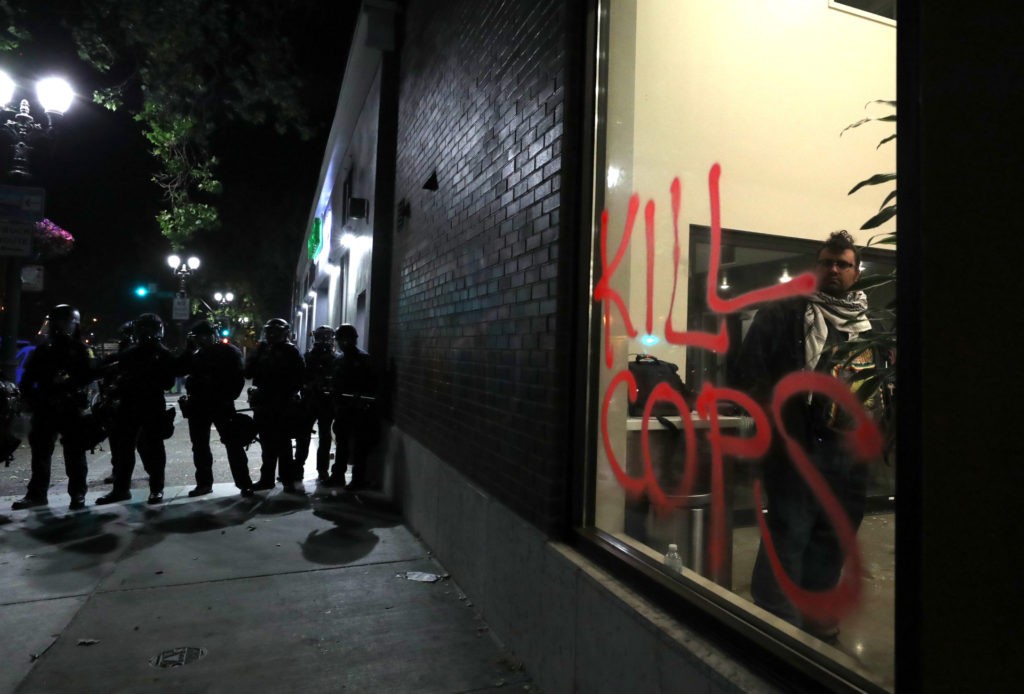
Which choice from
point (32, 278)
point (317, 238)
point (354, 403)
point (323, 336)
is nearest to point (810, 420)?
point (354, 403)

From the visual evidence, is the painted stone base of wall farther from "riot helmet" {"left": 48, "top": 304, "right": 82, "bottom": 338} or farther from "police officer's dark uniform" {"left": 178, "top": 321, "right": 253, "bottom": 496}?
"riot helmet" {"left": 48, "top": 304, "right": 82, "bottom": 338}

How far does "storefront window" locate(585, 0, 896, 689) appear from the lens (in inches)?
85.4

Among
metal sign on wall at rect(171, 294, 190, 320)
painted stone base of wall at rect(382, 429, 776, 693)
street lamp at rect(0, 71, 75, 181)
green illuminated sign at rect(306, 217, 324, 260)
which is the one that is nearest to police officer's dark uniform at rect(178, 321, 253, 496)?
Answer: painted stone base of wall at rect(382, 429, 776, 693)

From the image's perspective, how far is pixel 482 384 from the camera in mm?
4008

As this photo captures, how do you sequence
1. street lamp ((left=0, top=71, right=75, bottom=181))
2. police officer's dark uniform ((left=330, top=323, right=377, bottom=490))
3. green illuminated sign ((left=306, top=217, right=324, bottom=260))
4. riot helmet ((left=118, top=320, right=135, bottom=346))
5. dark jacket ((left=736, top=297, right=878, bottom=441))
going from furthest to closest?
1. green illuminated sign ((left=306, top=217, right=324, bottom=260))
2. street lamp ((left=0, top=71, right=75, bottom=181))
3. police officer's dark uniform ((left=330, top=323, right=377, bottom=490))
4. riot helmet ((left=118, top=320, right=135, bottom=346))
5. dark jacket ((left=736, top=297, right=878, bottom=441))

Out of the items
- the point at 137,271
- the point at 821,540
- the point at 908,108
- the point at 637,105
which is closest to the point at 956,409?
the point at 908,108

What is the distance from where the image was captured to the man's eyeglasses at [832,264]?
2.49 meters

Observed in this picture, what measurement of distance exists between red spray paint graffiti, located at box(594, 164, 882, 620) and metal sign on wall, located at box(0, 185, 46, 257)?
8.79 metres

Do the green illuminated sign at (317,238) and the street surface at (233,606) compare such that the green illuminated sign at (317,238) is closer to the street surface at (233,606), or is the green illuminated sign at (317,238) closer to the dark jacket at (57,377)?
the dark jacket at (57,377)

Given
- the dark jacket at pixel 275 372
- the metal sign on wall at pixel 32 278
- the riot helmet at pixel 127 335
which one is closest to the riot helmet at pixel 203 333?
the dark jacket at pixel 275 372

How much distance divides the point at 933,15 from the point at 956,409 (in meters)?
0.94

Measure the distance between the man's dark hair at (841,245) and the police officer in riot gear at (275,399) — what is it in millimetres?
5676

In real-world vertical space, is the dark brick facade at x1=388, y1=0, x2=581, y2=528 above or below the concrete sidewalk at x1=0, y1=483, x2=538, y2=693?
above

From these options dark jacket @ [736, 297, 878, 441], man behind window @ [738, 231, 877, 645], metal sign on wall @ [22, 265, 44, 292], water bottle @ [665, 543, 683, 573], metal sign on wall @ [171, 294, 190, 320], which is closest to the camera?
man behind window @ [738, 231, 877, 645]
